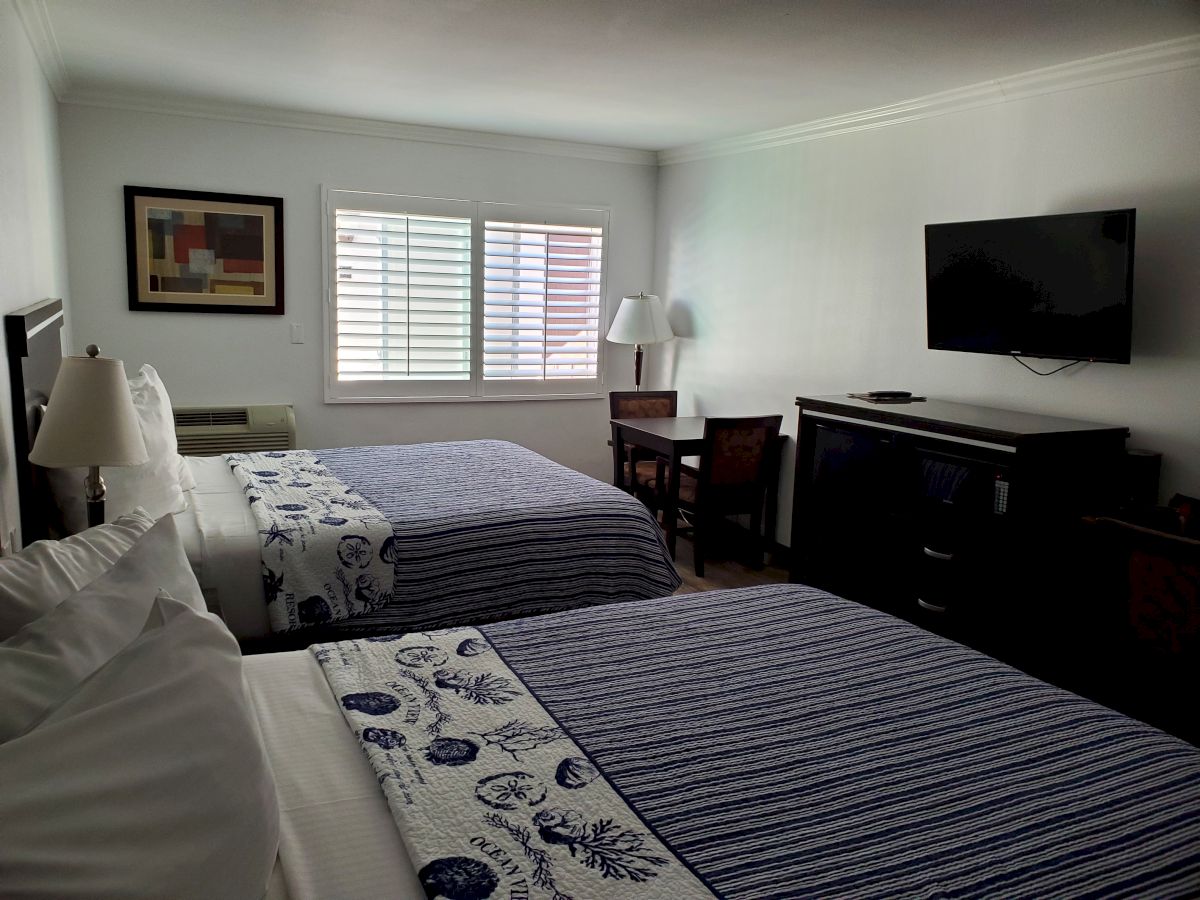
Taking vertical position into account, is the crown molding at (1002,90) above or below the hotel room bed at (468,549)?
above

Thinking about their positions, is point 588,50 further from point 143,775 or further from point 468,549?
point 143,775

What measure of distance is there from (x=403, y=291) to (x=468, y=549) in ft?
9.06

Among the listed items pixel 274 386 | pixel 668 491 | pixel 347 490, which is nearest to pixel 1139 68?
pixel 668 491

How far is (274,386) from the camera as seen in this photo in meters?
5.05

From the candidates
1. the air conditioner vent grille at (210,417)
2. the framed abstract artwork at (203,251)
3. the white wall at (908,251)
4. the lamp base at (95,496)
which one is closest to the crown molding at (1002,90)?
the white wall at (908,251)

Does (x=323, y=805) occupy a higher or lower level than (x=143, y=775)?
lower

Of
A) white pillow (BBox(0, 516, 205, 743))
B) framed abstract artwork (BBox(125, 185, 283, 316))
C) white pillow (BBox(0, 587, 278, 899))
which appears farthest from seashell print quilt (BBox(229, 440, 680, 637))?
framed abstract artwork (BBox(125, 185, 283, 316))

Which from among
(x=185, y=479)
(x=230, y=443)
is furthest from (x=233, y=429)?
(x=185, y=479)

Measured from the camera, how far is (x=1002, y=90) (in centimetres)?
355

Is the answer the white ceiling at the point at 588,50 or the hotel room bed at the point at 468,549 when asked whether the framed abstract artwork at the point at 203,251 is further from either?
the hotel room bed at the point at 468,549

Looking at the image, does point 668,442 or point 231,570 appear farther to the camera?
point 668,442

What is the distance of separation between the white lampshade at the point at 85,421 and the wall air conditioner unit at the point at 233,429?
2.51m

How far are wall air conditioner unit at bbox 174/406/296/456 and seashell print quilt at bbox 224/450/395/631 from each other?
6.30 ft

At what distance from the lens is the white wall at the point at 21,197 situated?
2.33 meters
